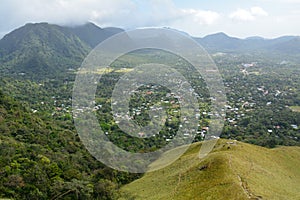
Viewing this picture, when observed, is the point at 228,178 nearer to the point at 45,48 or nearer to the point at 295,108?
the point at 295,108

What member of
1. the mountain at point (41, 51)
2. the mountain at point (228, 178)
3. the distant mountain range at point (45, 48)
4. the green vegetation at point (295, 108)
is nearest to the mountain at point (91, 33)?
the distant mountain range at point (45, 48)

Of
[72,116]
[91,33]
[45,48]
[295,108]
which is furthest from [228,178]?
[91,33]

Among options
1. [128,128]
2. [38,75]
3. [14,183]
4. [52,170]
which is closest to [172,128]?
[128,128]

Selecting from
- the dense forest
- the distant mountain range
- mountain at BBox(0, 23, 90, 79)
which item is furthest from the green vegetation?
the distant mountain range

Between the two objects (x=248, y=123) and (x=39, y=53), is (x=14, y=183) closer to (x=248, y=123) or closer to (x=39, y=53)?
(x=248, y=123)

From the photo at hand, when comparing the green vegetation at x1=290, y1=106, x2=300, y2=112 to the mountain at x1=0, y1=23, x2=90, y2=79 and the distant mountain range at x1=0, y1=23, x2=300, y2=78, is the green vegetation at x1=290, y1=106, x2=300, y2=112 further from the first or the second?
the distant mountain range at x1=0, y1=23, x2=300, y2=78

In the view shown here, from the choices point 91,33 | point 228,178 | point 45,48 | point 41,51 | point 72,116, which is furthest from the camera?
point 91,33
